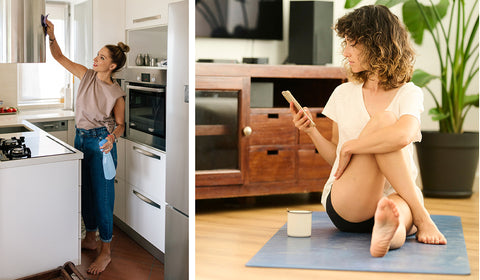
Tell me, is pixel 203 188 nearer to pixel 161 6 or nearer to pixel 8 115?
pixel 161 6

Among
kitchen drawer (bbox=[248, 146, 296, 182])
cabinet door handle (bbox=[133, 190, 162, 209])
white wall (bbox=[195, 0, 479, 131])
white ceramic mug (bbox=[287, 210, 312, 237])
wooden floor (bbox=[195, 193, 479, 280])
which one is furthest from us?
white wall (bbox=[195, 0, 479, 131])

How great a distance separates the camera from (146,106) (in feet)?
4.53

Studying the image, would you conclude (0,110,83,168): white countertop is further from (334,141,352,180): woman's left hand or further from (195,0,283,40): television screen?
(195,0,283,40): television screen

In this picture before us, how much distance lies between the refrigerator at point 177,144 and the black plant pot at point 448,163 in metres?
1.41

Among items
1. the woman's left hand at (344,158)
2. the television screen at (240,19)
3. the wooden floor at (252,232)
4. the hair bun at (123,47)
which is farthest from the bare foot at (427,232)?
the television screen at (240,19)

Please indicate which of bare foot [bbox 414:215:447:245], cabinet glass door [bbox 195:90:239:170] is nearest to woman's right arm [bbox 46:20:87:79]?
bare foot [bbox 414:215:447:245]

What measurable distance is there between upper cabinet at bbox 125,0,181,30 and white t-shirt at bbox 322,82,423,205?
1.66ft

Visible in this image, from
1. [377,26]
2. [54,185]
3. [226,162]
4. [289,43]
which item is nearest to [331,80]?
[289,43]

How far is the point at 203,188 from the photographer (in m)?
2.39

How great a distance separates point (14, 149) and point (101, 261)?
1.10 feet

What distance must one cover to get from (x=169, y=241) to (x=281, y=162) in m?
1.08

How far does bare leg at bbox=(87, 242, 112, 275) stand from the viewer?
4.35 ft

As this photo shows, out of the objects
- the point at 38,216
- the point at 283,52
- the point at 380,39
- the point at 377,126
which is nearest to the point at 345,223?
the point at 377,126

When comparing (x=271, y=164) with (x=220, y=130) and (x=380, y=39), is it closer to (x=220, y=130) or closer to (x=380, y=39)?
(x=220, y=130)
